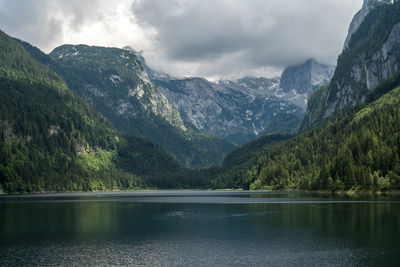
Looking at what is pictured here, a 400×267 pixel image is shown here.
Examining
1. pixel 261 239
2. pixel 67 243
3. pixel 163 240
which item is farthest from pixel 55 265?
pixel 261 239

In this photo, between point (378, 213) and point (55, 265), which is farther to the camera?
point (378, 213)

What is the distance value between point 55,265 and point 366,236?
5079cm

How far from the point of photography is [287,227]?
8819 centimetres

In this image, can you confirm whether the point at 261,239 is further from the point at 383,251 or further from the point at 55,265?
the point at 55,265

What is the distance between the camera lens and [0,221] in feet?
338

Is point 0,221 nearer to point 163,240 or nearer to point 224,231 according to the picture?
point 163,240

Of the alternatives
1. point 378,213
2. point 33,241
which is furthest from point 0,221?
point 378,213

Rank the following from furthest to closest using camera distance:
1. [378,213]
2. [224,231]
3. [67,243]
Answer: [378,213] < [224,231] < [67,243]

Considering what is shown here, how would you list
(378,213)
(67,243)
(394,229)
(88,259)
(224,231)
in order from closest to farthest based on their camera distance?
(88,259), (67,243), (394,229), (224,231), (378,213)

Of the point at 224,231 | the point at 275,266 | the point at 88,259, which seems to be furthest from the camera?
the point at 224,231

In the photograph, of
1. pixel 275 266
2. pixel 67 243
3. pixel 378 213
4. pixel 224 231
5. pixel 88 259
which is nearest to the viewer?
pixel 275 266

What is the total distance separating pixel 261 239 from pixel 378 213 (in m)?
42.7

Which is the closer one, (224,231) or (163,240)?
(163,240)

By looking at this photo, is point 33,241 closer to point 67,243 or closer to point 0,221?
point 67,243
